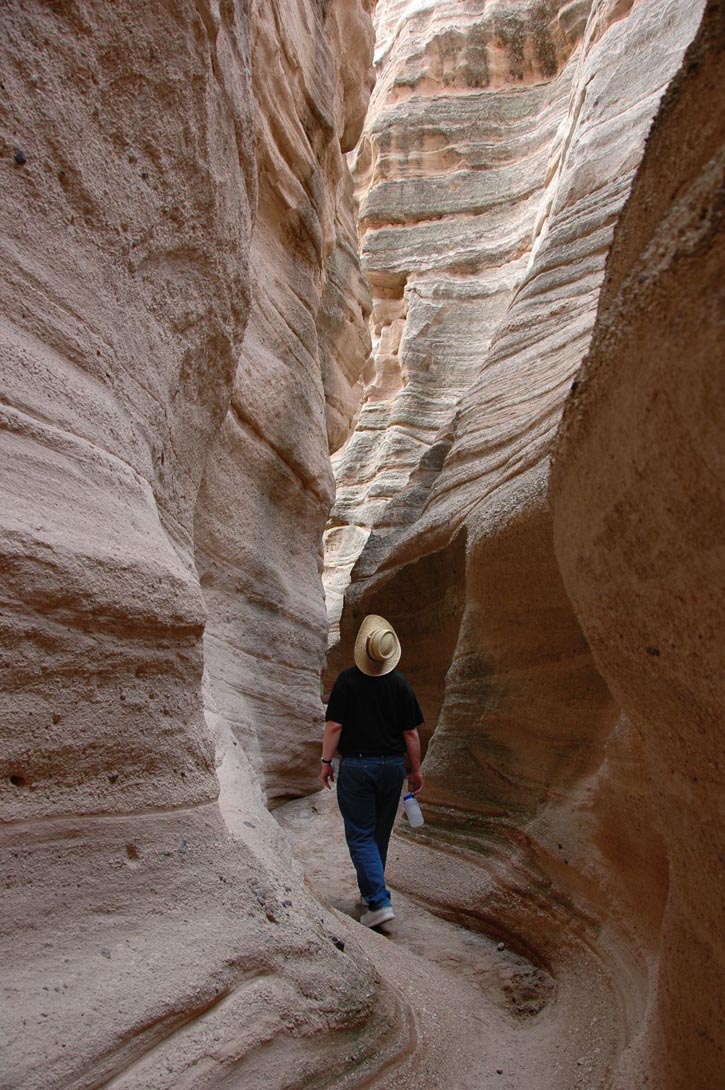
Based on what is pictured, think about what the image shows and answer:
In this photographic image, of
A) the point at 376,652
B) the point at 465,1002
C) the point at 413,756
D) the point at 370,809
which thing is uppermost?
the point at 376,652

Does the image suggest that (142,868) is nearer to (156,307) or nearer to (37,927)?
(37,927)

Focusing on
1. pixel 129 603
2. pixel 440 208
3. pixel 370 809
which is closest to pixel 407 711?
pixel 370 809

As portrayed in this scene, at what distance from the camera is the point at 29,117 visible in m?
2.27

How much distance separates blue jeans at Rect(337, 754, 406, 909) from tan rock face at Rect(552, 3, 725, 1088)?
171 cm

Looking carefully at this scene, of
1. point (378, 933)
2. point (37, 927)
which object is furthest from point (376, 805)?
point (37, 927)

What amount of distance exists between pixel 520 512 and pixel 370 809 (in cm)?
188

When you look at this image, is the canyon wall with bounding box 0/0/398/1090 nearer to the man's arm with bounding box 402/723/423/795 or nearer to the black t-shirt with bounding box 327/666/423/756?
the black t-shirt with bounding box 327/666/423/756

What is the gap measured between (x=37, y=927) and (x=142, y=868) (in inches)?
13.8

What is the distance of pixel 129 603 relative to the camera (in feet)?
A: 7.55

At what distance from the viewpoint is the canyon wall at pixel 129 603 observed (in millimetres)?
1975

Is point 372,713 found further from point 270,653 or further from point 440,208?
point 440,208

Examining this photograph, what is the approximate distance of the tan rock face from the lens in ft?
4.95

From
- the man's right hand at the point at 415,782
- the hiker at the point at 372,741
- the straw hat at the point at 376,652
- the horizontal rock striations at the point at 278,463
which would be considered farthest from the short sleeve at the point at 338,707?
the horizontal rock striations at the point at 278,463

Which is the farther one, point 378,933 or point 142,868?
point 378,933
